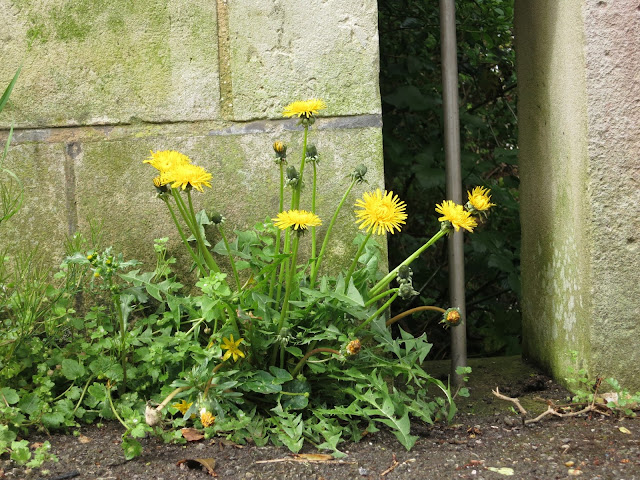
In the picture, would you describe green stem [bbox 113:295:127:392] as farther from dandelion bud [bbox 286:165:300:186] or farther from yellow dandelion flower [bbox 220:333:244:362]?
dandelion bud [bbox 286:165:300:186]

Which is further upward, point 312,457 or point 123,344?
point 123,344

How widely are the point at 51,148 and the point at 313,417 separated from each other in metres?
1.16

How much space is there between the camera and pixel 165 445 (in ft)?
5.61

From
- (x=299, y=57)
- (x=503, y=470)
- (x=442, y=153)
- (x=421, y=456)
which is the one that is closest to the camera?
(x=503, y=470)

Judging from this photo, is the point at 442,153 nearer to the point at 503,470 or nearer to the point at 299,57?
the point at 299,57

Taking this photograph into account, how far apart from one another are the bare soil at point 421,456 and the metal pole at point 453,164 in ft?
1.34

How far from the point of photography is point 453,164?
7.88 ft

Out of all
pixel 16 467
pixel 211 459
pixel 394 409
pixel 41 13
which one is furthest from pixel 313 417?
pixel 41 13

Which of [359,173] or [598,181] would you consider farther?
[598,181]

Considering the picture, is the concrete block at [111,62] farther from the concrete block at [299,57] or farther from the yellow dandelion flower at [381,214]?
the yellow dandelion flower at [381,214]

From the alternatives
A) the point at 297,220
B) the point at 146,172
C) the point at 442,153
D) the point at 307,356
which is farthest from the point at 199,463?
the point at 442,153

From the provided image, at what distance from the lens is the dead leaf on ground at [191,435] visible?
171 cm

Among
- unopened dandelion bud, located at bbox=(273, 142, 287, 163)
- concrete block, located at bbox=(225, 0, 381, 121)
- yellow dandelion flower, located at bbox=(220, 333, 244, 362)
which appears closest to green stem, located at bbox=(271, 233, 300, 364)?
yellow dandelion flower, located at bbox=(220, 333, 244, 362)

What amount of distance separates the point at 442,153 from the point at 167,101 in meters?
1.48
